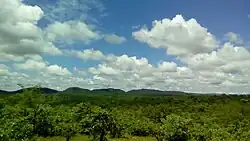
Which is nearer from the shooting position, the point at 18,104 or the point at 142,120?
the point at 18,104

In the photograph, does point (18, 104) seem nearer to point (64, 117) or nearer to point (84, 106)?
point (84, 106)

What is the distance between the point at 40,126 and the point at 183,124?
27.0 m

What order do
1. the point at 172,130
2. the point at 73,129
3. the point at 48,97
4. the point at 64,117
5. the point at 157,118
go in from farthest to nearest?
the point at 157,118, the point at 64,117, the point at 73,129, the point at 48,97, the point at 172,130

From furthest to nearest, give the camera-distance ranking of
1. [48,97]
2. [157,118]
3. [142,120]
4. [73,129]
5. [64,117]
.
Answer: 1. [157,118]
2. [142,120]
3. [64,117]
4. [73,129]
5. [48,97]

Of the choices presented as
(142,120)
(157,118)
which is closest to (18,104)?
(142,120)

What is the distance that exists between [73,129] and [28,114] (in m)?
19.6

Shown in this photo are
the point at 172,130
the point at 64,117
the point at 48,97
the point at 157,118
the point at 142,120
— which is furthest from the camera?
the point at 157,118

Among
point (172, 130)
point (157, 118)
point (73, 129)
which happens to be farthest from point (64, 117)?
point (157, 118)

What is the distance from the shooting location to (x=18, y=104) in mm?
58500

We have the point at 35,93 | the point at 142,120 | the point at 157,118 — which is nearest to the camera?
the point at 35,93

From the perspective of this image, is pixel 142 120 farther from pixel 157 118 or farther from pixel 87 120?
pixel 87 120

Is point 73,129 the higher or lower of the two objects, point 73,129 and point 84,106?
the lower

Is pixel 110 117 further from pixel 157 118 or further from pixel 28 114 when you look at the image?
pixel 157 118

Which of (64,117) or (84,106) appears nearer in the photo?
(84,106)
